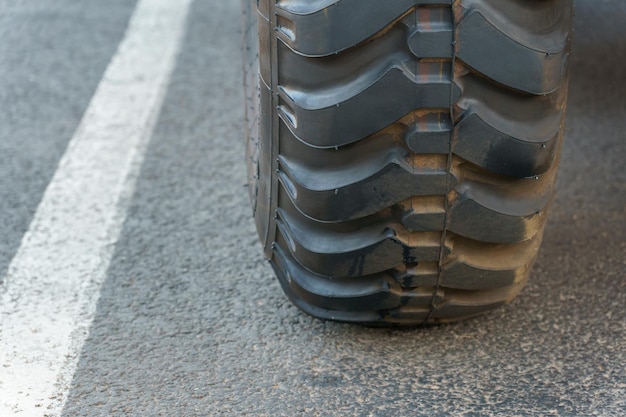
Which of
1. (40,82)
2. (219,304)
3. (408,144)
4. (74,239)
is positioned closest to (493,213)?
(408,144)

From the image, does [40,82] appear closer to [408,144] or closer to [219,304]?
[219,304]

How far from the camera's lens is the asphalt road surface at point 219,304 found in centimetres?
187

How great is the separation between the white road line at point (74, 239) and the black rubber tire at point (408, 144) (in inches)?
22.0

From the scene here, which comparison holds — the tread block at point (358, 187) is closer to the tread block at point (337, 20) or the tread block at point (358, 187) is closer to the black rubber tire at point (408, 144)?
the black rubber tire at point (408, 144)

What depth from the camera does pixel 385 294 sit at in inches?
76.3

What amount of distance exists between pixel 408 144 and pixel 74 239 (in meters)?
1.25

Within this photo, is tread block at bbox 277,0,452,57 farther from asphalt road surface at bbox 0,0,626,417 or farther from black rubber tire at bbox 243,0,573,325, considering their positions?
asphalt road surface at bbox 0,0,626,417

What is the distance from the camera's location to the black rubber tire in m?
1.66

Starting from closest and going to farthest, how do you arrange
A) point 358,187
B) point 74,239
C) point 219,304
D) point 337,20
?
point 337,20, point 358,187, point 219,304, point 74,239

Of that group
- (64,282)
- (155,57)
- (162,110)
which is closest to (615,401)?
(64,282)

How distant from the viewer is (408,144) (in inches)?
67.9

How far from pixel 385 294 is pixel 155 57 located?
2.54m

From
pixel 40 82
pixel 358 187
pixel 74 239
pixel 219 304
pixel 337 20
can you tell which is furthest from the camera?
pixel 40 82

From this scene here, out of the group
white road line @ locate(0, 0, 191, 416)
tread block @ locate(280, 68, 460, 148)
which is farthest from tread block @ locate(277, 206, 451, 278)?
white road line @ locate(0, 0, 191, 416)
